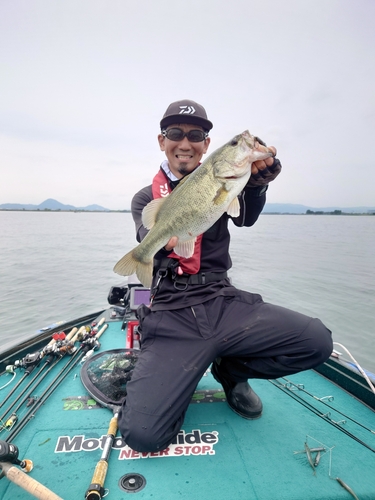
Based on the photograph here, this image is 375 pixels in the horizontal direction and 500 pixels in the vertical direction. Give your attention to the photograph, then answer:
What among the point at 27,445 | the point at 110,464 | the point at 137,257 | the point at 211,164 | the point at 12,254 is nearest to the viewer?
the point at 110,464

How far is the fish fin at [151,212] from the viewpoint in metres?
3.08

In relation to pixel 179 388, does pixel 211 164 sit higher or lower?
higher

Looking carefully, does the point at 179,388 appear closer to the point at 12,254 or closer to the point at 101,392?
the point at 101,392

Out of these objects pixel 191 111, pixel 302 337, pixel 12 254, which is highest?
pixel 191 111

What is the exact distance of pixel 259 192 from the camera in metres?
3.15

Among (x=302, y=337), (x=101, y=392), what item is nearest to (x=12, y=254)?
(x=101, y=392)

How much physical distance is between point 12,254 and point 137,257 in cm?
2181

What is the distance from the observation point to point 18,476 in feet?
6.28

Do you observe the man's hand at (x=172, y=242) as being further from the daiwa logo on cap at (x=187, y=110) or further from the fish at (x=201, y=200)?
the daiwa logo on cap at (x=187, y=110)

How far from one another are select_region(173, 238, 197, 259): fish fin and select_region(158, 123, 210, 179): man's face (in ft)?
2.91

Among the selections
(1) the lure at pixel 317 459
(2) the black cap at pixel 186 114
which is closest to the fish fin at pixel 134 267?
(2) the black cap at pixel 186 114

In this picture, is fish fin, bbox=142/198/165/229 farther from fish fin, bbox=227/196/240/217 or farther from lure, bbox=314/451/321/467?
lure, bbox=314/451/321/467

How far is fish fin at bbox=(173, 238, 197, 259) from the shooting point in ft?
9.61

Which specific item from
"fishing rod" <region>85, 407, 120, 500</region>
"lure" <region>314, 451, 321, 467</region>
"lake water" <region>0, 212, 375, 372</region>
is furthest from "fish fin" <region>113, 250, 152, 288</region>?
"lake water" <region>0, 212, 375, 372</region>
